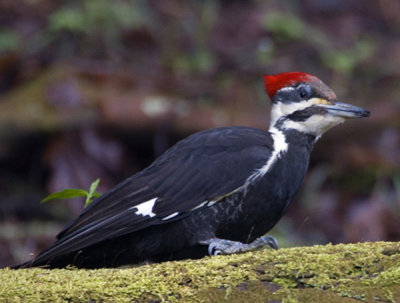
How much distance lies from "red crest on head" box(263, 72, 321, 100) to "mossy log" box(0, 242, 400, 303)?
142 centimetres

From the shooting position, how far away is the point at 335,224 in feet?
20.8

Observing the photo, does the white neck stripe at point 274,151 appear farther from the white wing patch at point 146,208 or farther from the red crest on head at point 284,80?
the white wing patch at point 146,208

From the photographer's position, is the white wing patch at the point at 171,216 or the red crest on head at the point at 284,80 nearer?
the white wing patch at the point at 171,216

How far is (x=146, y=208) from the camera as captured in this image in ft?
11.6

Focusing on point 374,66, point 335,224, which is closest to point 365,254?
point 335,224

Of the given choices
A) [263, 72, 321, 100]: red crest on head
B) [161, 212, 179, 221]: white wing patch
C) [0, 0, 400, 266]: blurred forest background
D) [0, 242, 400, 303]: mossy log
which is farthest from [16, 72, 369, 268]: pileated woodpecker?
[0, 0, 400, 266]: blurred forest background

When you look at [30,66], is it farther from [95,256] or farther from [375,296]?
[375,296]

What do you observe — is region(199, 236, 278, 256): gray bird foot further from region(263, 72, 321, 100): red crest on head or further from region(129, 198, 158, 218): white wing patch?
region(263, 72, 321, 100): red crest on head

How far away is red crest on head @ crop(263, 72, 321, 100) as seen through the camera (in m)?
4.11

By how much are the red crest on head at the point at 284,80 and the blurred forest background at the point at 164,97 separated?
1.94m

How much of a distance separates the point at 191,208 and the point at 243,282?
0.89 meters

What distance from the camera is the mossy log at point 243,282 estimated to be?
263 centimetres

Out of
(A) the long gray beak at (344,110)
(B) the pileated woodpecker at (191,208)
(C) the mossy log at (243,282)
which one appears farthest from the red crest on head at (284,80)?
(C) the mossy log at (243,282)

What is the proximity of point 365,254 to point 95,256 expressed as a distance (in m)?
1.28
